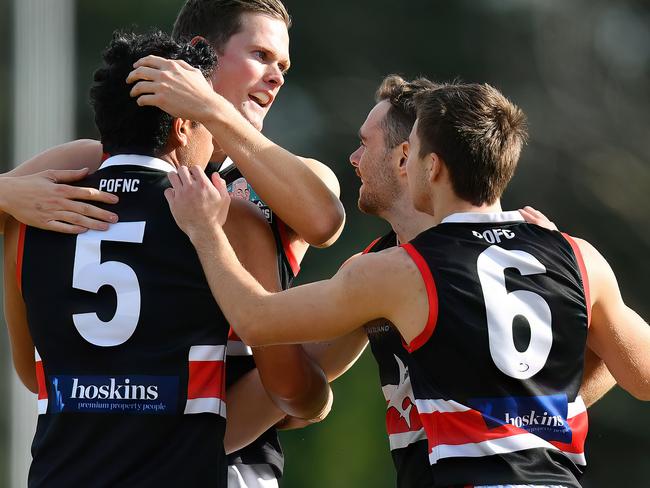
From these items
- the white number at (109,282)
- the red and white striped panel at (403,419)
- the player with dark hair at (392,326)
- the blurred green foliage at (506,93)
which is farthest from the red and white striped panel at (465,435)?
the blurred green foliage at (506,93)

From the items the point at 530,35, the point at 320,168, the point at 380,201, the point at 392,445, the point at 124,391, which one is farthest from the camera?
the point at 530,35

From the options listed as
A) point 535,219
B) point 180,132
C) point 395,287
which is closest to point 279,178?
point 180,132

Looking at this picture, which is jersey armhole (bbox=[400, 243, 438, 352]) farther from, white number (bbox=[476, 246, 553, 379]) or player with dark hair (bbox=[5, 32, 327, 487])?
player with dark hair (bbox=[5, 32, 327, 487])

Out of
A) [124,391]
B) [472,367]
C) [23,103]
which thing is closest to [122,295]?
[124,391]

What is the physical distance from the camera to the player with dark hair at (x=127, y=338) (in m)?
3.48

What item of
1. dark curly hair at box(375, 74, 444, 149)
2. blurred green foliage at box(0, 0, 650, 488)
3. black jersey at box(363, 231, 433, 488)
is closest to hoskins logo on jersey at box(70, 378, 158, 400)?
black jersey at box(363, 231, 433, 488)

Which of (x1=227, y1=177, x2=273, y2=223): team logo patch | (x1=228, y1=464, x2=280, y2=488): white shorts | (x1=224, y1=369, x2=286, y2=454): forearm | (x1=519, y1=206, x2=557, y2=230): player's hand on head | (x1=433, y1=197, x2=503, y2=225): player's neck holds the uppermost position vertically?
(x1=227, y1=177, x2=273, y2=223): team logo patch

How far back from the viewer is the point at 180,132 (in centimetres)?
377

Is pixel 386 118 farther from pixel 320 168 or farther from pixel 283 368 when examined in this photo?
pixel 283 368

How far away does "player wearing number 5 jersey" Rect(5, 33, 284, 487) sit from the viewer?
348 cm

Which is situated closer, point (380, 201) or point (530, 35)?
point (380, 201)

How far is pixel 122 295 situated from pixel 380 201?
1.51m

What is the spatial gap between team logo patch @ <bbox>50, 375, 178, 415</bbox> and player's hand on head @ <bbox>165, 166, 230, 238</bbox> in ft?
1.48

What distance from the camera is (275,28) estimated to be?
481 centimetres
